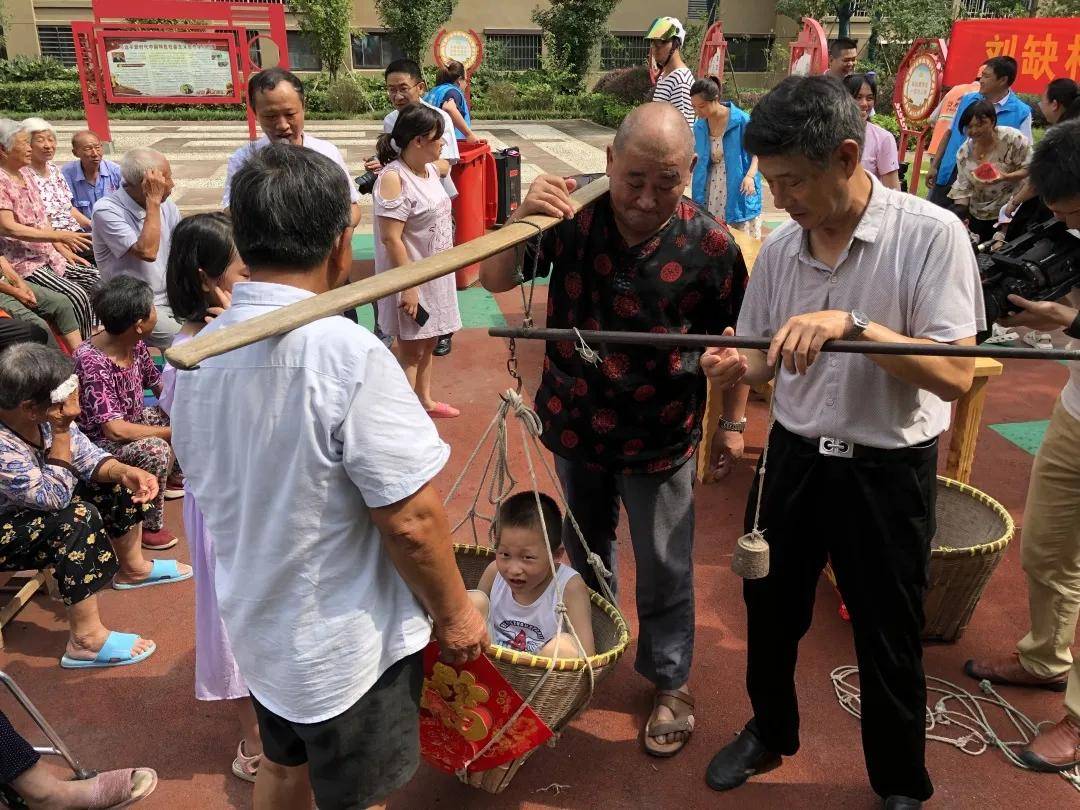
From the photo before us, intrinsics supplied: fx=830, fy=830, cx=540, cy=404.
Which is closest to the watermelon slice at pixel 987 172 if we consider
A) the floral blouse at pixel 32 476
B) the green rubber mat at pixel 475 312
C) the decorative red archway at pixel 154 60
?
the green rubber mat at pixel 475 312

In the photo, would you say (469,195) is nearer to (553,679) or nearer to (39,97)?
(553,679)

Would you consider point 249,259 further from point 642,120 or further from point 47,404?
point 47,404

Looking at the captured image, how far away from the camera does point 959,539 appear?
340cm

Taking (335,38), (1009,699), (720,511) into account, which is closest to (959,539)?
(1009,699)

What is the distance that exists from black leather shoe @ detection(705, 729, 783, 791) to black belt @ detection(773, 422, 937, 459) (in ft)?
3.41

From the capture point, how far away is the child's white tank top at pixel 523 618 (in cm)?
258

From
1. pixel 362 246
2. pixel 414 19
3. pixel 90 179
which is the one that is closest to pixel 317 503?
pixel 90 179

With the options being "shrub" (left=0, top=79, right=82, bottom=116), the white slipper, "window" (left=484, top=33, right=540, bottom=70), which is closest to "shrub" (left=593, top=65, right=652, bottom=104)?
"window" (left=484, top=33, right=540, bottom=70)

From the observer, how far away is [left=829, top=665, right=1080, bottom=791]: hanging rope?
2.72 meters

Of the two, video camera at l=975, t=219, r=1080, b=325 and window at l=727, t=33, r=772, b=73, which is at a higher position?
window at l=727, t=33, r=772, b=73

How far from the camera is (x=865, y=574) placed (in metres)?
2.20

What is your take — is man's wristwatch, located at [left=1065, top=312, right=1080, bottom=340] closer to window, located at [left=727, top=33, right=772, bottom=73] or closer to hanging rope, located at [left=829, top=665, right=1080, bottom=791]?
hanging rope, located at [left=829, top=665, right=1080, bottom=791]

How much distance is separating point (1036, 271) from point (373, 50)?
3027 cm

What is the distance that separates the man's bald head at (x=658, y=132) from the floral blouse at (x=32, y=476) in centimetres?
227
